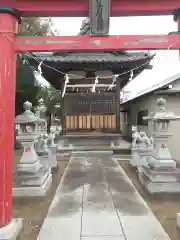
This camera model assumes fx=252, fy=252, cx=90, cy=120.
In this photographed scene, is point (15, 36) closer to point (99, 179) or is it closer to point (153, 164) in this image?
point (153, 164)

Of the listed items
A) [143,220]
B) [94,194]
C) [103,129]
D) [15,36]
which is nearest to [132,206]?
[143,220]

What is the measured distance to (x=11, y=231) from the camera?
401 cm

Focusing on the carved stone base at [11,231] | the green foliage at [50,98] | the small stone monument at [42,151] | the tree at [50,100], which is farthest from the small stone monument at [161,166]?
the green foliage at [50,98]

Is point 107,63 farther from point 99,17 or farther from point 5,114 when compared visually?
point 5,114

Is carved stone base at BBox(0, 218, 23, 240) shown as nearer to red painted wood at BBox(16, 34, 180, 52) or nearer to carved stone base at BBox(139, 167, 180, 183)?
red painted wood at BBox(16, 34, 180, 52)

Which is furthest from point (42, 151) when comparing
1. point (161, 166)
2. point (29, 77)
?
point (29, 77)

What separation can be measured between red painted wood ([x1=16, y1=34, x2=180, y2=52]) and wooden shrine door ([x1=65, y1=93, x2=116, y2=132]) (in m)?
11.1

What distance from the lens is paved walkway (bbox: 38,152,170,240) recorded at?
4.21m

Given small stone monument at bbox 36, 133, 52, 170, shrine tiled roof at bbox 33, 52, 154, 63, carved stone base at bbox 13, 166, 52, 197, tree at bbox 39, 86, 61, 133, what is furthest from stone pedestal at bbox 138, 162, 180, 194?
tree at bbox 39, 86, 61, 133

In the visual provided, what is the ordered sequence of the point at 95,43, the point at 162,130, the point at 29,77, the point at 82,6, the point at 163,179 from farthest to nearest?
1. the point at 29,77
2. the point at 162,130
3. the point at 163,179
4. the point at 82,6
5. the point at 95,43

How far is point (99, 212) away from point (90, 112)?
411 inches

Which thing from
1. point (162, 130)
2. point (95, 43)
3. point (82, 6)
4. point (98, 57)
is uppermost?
point (98, 57)

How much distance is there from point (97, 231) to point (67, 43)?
321 centimetres

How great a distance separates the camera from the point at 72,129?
607 inches
